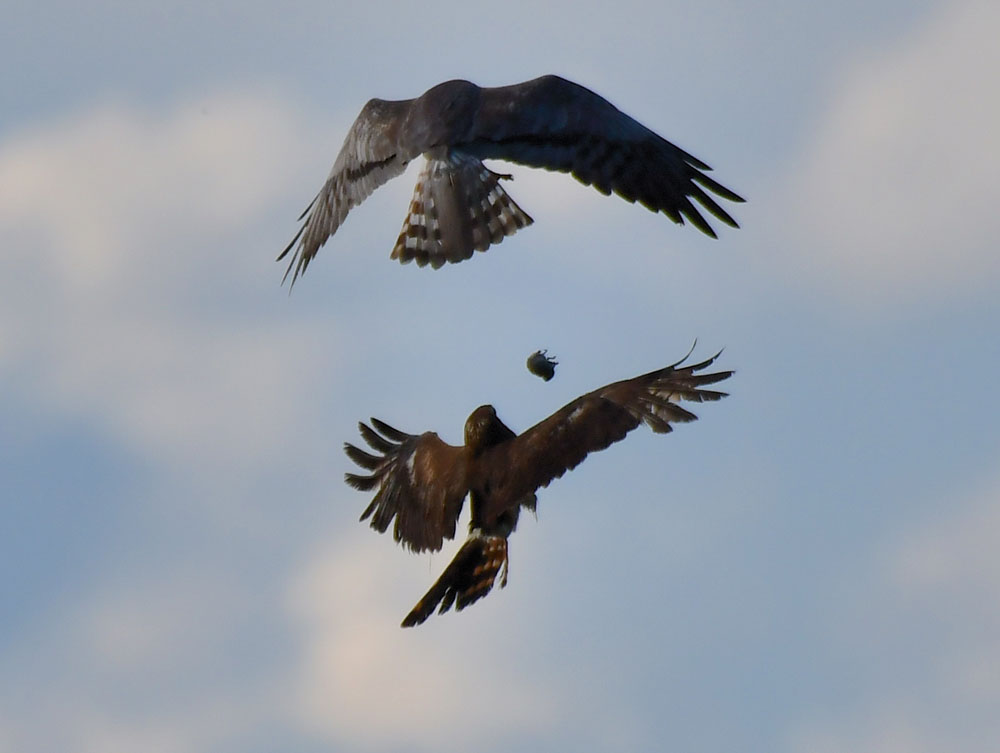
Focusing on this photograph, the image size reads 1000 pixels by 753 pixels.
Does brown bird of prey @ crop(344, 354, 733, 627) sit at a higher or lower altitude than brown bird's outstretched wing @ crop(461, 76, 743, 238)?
lower

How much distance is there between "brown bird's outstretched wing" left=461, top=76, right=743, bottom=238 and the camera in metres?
12.5

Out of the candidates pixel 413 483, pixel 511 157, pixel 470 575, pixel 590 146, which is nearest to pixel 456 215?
pixel 511 157

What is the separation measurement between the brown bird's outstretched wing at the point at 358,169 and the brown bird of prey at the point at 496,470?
8.88 ft

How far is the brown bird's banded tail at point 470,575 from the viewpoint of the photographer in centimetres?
999

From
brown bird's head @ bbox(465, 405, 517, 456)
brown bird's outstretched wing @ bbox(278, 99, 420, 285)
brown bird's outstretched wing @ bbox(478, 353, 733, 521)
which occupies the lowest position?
brown bird's outstretched wing @ bbox(478, 353, 733, 521)

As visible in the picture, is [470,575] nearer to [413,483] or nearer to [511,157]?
[413,483]

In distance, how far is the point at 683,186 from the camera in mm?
12664

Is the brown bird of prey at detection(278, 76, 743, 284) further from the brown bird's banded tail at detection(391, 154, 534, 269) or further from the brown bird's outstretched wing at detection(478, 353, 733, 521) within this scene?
the brown bird's outstretched wing at detection(478, 353, 733, 521)

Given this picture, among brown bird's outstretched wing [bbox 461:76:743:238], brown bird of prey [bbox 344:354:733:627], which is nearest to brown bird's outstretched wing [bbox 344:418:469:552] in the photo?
brown bird of prey [bbox 344:354:733:627]

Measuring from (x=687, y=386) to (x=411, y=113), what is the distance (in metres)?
3.43

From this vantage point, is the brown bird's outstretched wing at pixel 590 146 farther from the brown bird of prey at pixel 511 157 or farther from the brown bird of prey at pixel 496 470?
the brown bird of prey at pixel 496 470

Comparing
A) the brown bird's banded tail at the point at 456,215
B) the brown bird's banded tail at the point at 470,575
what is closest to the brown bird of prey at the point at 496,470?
Answer: the brown bird's banded tail at the point at 470,575

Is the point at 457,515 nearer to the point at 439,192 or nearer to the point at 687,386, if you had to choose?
the point at 687,386

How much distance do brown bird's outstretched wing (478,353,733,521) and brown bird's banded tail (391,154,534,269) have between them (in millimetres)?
2120
